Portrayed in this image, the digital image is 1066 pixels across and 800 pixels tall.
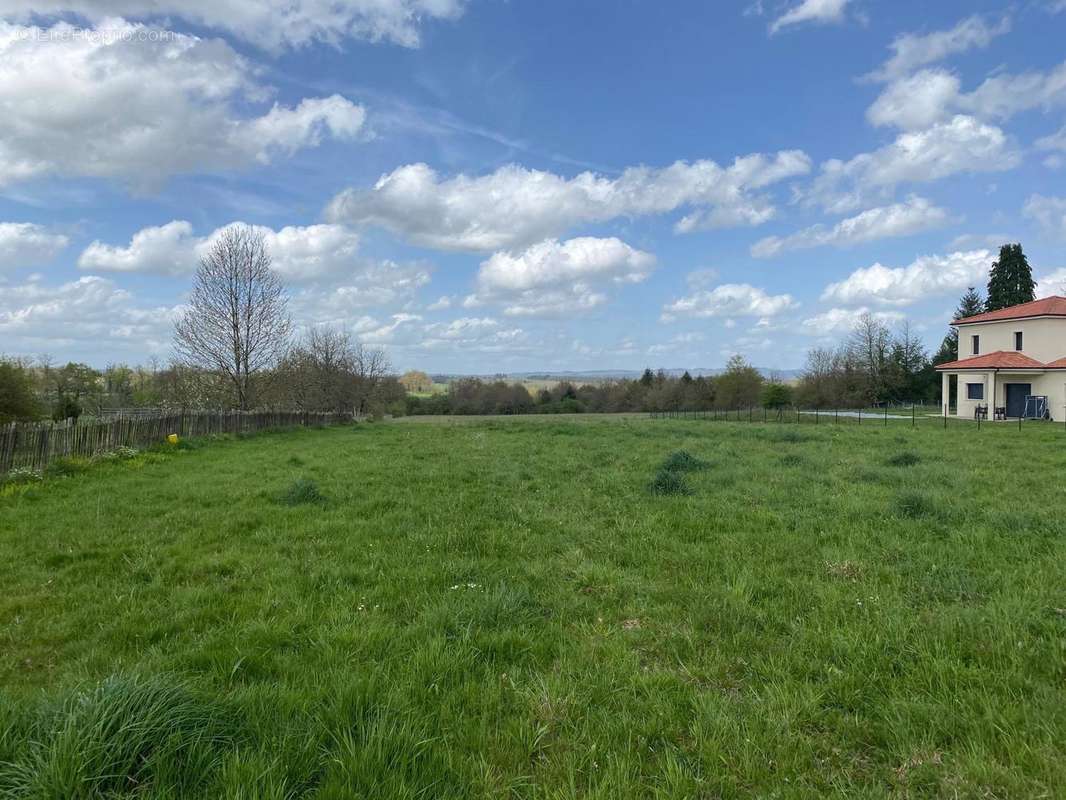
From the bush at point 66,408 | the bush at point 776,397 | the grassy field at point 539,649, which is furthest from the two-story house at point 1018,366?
the bush at point 66,408

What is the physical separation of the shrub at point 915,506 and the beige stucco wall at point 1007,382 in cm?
3586

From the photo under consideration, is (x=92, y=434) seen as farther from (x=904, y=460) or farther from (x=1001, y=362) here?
(x=1001, y=362)

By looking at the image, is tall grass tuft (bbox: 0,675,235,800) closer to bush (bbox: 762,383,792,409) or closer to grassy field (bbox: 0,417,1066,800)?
grassy field (bbox: 0,417,1066,800)

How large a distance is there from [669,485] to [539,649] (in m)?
6.59

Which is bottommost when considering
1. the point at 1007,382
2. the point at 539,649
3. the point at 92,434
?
the point at 539,649

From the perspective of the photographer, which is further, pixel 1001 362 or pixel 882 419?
pixel 882 419

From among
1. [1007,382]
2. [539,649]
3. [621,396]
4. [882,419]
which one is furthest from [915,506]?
[621,396]

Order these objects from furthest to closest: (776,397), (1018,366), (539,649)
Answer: (776,397)
(1018,366)
(539,649)

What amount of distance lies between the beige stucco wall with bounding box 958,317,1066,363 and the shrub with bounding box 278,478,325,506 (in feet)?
146

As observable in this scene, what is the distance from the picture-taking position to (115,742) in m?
2.43

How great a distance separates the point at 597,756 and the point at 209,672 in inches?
97.6

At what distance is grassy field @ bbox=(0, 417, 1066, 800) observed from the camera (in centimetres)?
258

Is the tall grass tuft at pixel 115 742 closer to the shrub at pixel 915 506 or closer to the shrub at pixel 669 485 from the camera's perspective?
the shrub at pixel 669 485

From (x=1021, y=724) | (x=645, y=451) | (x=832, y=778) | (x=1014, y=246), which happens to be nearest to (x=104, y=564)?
(x=832, y=778)
